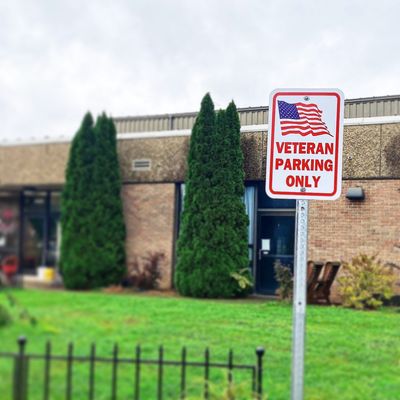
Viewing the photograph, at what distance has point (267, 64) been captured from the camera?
3398 mm

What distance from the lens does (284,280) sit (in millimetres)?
3908

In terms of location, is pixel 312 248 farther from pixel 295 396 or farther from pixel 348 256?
pixel 295 396

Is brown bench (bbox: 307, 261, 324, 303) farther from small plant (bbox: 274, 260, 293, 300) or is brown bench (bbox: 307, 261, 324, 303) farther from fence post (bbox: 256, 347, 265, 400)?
fence post (bbox: 256, 347, 265, 400)

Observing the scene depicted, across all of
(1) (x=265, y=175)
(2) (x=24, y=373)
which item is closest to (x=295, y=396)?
(1) (x=265, y=175)

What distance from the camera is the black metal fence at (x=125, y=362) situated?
244 centimetres

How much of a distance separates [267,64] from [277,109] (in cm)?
27

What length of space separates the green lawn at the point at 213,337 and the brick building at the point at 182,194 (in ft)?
0.67

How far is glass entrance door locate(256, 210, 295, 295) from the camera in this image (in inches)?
150

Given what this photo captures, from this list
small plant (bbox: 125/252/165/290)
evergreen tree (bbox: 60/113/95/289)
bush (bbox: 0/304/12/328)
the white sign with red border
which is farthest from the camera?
the white sign with red border

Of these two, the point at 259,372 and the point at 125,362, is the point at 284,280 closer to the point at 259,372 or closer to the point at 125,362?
the point at 259,372

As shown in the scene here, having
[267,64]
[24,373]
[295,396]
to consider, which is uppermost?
[267,64]

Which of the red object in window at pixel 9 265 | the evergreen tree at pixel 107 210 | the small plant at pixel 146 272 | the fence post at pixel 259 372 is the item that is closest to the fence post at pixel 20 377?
the red object in window at pixel 9 265

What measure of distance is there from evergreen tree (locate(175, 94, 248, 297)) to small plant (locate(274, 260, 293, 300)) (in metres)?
0.24

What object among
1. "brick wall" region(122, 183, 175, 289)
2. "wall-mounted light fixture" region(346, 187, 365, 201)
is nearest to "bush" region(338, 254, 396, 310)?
"wall-mounted light fixture" region(346, 187, 365, 201)
